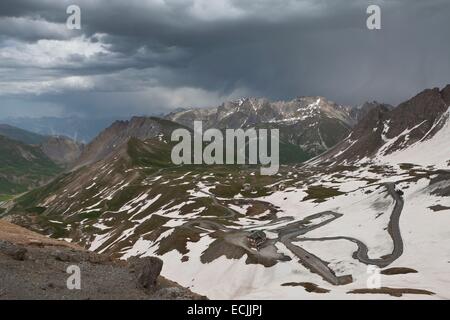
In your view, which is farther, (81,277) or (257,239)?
(257,239)

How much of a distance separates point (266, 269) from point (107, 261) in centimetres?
7160

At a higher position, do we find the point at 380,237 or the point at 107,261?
the point at 107,261

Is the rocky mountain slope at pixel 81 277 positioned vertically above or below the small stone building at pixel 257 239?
above

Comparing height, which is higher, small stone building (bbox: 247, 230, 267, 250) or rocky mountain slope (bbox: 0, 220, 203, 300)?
rocky mountain slope (bbox: 0, 220, 203, 300)

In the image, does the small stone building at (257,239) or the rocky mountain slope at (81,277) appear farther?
the small stone building at (257,239)

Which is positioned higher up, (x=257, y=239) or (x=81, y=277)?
(x=81, y=277)

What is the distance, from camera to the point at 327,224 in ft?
584

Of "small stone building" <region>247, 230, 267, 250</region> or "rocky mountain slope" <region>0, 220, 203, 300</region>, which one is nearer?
"rocky mountain slope" <region>0, 220, 203, 300</region>
